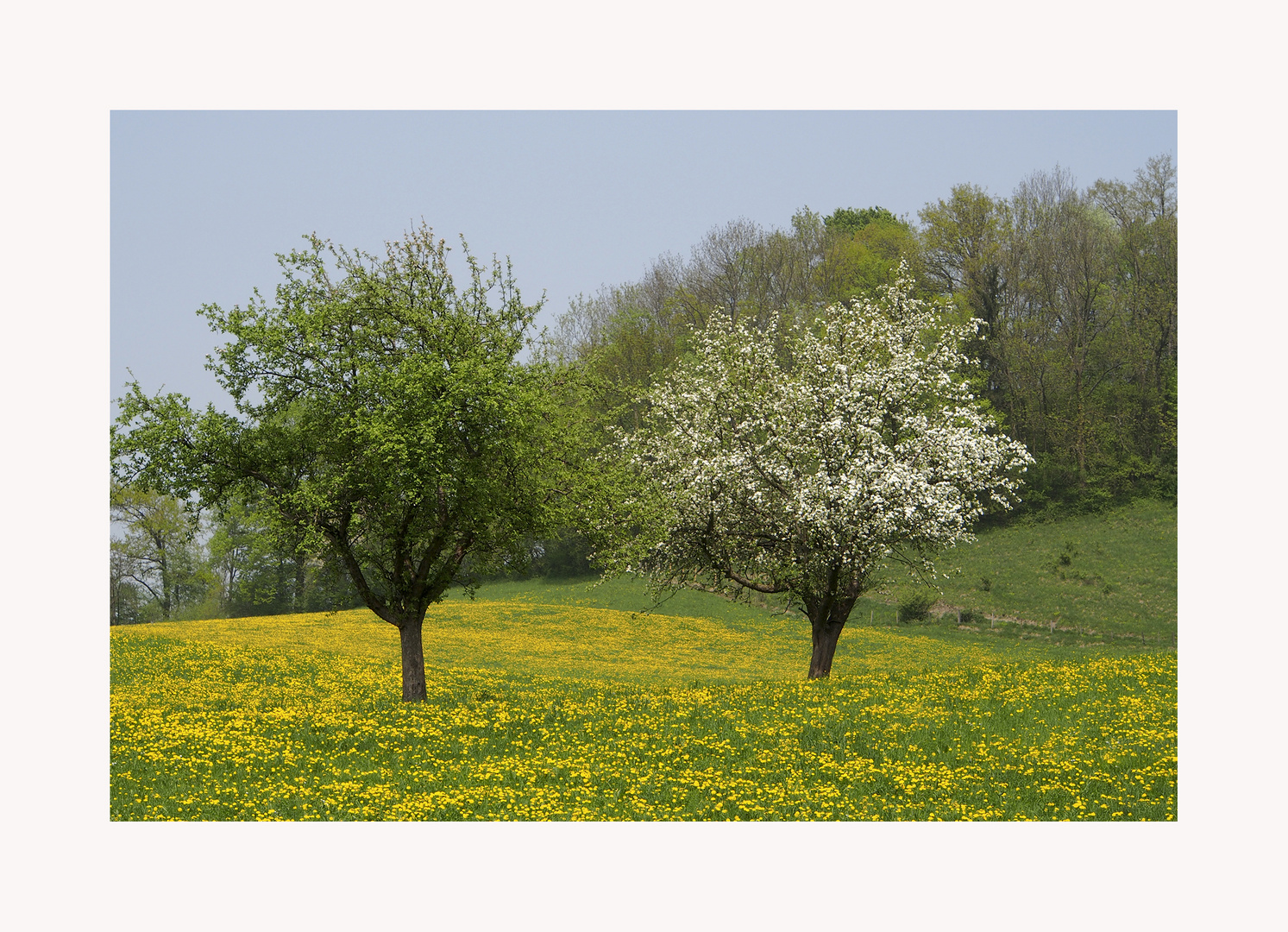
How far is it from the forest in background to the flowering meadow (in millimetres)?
27828

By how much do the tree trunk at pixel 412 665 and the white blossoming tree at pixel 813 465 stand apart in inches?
178

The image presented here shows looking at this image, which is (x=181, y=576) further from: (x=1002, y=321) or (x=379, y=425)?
(x=1002, y=321)

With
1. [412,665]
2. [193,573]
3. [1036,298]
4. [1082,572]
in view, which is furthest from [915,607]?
[193,573]

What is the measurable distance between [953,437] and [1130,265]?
38857mm

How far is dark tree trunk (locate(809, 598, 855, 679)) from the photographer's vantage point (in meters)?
22.9

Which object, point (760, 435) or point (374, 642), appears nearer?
point (760, 435)

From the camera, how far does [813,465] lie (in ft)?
70.8

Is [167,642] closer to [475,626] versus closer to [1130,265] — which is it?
[475,626]

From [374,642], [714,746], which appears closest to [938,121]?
[714,746]

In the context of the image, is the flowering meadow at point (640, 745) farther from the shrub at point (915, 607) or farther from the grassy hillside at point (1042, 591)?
the shrub at point (915, 607)

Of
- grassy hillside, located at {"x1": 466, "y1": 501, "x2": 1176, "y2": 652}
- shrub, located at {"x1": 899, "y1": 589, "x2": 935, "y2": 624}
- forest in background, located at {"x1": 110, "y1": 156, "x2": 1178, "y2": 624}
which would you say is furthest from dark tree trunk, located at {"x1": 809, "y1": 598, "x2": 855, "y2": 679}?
forest in background, located at {"x1": 110, "y1": 156, "x2": 1178, "y2": 624}

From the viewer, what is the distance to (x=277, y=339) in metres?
16.0

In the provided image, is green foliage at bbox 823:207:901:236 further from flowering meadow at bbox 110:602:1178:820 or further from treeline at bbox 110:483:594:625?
flowering meadow at bbox 110:602:1178:820

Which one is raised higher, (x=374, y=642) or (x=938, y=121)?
(x=938, y=121)
